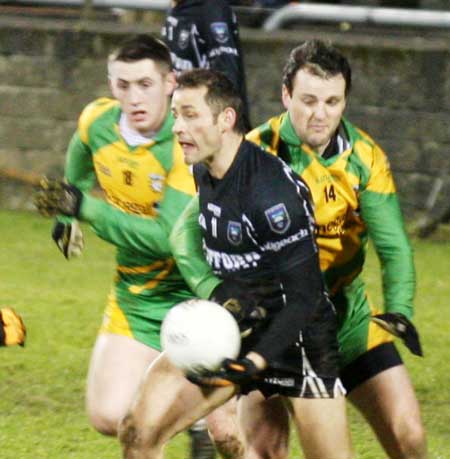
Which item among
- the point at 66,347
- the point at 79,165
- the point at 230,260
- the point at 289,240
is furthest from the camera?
the point at 66,347

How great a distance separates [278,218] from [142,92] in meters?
1.37

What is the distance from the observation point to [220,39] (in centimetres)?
912

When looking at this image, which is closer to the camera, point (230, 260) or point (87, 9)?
point (230, 260)

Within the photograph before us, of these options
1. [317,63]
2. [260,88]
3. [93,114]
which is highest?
[317,63]

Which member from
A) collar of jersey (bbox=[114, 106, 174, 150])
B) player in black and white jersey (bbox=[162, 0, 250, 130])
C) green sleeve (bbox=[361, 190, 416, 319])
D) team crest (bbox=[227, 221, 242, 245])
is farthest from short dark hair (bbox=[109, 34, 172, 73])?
player in black and white jersey (bbox=[162, 0, 250, 130])

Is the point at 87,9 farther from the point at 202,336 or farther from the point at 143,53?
the point at 202,336

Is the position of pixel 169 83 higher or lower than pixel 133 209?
higher

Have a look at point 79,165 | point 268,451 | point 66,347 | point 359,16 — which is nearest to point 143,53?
point 79,165

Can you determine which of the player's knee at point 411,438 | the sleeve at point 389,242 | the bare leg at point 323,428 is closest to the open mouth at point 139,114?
the sleeve at point 389,242

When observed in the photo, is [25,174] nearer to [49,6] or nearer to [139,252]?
[49,6]

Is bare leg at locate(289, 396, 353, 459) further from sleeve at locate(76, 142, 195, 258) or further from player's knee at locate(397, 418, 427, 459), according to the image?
sleeve at locate(76, 142, 195, 258)

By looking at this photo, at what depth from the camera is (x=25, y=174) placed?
12.9 m

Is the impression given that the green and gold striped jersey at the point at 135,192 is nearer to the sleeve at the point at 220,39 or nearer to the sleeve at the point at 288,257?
the sleeve at the point at 288,257

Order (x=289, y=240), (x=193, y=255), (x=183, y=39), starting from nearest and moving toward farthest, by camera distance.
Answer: (x=289, y=240)
(x=193, y=255)
(x=183, y=39)
